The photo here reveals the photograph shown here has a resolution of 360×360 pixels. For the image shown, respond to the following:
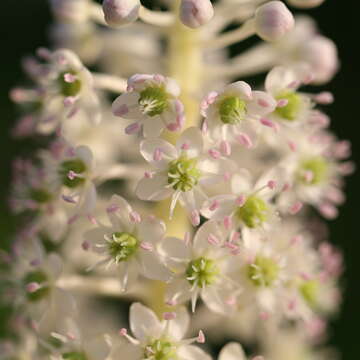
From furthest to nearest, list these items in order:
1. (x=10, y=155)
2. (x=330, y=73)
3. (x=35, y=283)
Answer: (x=10, y=155) → (x=330, y=73) → (x=35, y=283)

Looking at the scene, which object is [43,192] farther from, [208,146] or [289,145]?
[289,145]

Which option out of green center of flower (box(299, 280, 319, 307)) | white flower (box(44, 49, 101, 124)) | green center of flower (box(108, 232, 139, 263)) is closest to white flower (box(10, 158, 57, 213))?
→ white flower (box(44, 49, 101, 124))

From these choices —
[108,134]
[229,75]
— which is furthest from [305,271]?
[108,134]

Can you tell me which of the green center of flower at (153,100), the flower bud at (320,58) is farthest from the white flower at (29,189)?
the flower bud at (320,58)

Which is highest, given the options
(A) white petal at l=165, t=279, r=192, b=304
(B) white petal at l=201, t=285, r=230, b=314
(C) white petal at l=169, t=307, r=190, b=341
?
(A) white petal at l=165, t=279, r=192, b=304

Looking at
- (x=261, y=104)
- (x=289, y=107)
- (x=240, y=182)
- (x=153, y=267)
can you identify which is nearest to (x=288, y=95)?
(x=289, y=107)

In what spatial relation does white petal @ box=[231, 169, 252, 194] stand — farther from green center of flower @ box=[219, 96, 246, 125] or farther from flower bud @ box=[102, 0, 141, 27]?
flower bud @ box=[102, 0, 141, 27]
